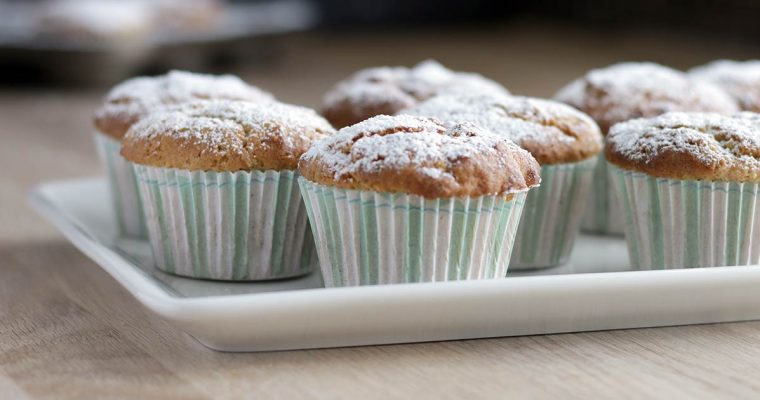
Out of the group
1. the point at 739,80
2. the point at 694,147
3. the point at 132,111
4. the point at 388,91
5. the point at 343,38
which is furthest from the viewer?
the point at 343,38

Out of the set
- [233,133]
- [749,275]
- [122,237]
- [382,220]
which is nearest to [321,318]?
[382,220]

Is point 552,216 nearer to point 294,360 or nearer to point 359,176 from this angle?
point 359,176

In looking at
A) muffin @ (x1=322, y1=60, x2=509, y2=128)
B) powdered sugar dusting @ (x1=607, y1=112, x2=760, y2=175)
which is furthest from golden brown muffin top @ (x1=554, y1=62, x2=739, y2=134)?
powdered sugar dusting @ (x1=607, y1=112, x2=760, y2=175)

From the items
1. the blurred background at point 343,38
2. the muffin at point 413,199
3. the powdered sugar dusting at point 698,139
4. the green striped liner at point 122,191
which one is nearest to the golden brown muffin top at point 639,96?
the powdered sugar dusting at point 698,139

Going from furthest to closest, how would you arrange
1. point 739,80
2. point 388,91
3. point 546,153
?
point 739,80 < point 388,91 < point 546,153

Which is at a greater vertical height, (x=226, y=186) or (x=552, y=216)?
(x=226, y=186)

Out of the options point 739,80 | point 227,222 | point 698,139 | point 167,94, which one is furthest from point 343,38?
point 698,139
